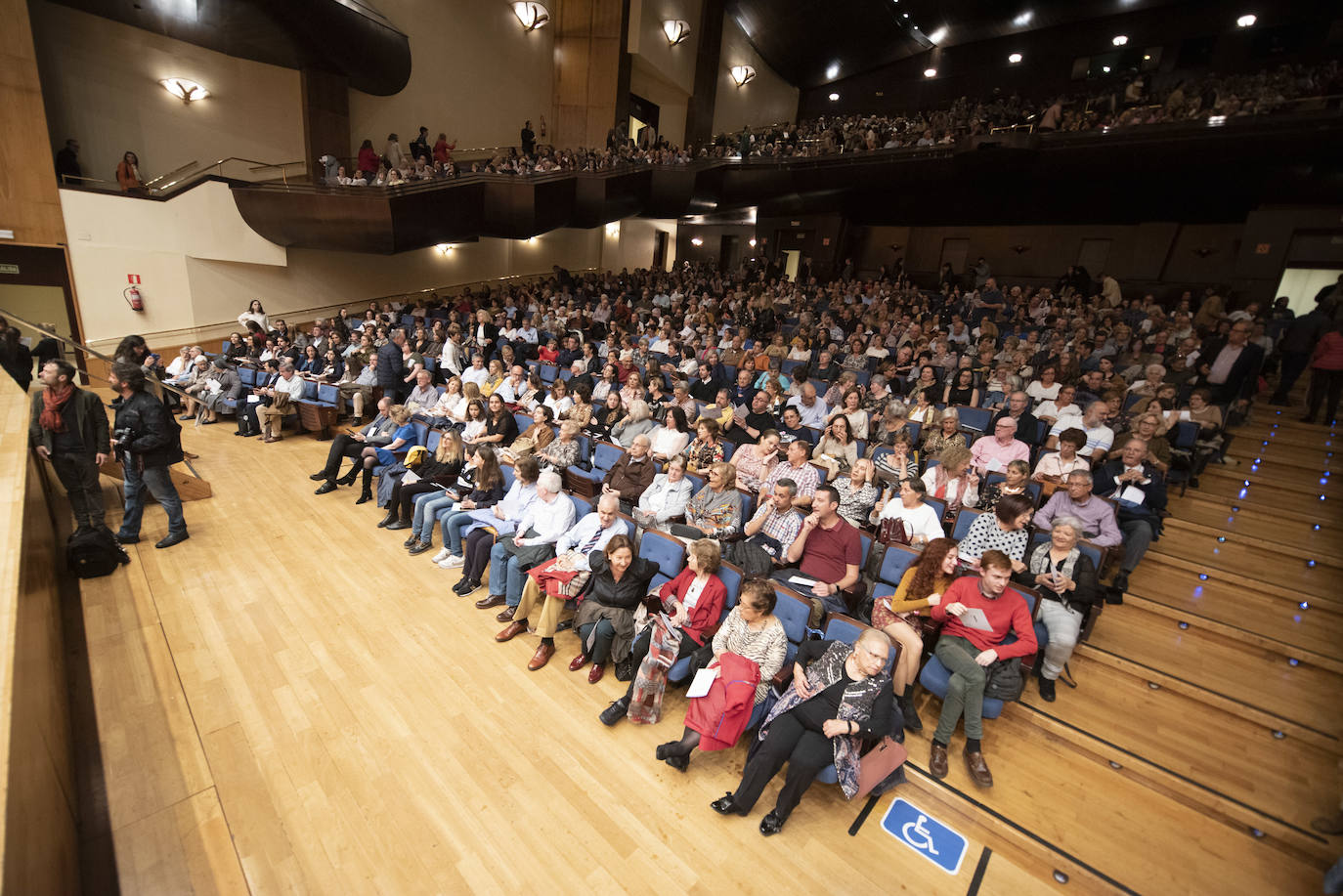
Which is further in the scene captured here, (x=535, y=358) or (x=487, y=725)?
(x=535, y=358)

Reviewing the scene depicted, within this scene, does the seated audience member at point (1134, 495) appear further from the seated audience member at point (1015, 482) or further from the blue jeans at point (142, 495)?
the blue jeans at point (142, 495)

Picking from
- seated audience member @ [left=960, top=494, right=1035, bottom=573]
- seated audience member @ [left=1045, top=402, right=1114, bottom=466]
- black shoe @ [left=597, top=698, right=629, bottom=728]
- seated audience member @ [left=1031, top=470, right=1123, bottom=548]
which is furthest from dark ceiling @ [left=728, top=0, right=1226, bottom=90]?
black shoe @ [left=597, top=698, right=629, bottom=728]

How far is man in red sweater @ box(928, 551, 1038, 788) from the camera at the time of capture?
2.38 meters

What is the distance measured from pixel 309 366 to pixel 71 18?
238 inches

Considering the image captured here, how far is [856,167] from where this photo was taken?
10781mm

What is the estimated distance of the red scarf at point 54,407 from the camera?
132 inches

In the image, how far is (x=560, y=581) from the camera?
9.63ft

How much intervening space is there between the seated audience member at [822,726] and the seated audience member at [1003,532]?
1094mm

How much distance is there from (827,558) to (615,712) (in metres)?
1.28

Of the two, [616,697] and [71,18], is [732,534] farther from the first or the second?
[71,18]

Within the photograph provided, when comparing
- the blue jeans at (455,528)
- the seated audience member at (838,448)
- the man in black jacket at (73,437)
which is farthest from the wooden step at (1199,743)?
the man in black jacket at (73,437)

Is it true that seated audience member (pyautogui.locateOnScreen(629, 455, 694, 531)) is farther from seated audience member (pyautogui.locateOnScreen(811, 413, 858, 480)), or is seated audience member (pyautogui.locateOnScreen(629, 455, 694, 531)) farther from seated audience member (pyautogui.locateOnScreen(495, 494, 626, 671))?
seated audience member (pyautogui.locateOnScreen(811, 413, 858, 480))

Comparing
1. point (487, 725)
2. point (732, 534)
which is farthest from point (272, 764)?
point (732, 534)

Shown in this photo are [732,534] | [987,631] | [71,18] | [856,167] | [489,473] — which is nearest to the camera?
[987,631]
